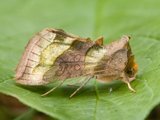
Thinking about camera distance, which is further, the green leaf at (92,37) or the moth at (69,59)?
the moth at (69,59)

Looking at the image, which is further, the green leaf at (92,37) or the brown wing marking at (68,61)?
the brown wing marking at (68,61)

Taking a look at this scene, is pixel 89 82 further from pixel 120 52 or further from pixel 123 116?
pixel 123 116

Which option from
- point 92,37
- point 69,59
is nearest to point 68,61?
point 69,59

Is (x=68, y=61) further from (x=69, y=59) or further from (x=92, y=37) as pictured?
(x=92, y=37)

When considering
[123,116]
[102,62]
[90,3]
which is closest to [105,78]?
[102,62]

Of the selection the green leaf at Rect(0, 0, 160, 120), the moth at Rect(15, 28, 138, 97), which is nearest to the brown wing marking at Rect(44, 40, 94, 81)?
the moth at Rect(15, 28, 138, 97)

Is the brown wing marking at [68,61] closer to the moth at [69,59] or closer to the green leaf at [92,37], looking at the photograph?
the moth at [69,59]

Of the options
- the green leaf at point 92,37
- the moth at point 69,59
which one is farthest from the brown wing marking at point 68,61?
the green leaf at point 92,37
